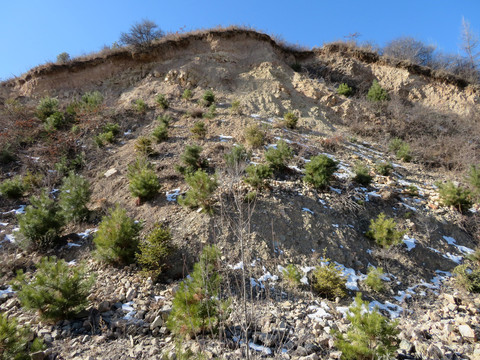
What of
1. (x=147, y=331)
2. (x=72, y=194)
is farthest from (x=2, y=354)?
(x=72, y=194)

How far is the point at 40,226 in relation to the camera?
4.84m

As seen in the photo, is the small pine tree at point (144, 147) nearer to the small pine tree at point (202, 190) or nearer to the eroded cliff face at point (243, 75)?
the small pine tree at point (202, 190)

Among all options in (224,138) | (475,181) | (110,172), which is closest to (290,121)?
(224,138)

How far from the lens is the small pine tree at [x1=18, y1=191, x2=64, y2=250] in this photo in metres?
4.80

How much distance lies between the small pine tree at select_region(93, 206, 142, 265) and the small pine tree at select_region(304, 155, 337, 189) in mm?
4286

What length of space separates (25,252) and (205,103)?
311 inches

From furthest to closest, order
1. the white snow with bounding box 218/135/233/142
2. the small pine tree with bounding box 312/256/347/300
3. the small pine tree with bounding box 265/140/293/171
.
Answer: the white snow with bounding box 218/135/233/142 → the small pine tree with bounding box 265/140/293/171 → the small pine tree with bounding box 312/256/347/300

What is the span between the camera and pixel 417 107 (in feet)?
41.3

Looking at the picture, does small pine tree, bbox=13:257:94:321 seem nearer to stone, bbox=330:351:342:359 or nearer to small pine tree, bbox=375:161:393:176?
stone, bbox=330:351:342:359

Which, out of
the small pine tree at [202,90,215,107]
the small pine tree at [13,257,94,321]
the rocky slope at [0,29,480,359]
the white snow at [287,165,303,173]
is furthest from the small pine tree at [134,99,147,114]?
the small pine tree at [13,257,94,321]

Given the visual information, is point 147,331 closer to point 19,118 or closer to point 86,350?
point 86,350

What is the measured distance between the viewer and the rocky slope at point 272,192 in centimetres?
316

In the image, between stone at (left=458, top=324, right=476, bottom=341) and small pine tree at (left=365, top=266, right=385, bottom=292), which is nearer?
stone at (left=458, top=324, right=476, bottom=341)

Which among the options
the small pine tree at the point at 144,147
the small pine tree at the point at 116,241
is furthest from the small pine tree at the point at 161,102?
the small pine tree at the point at 116,241
